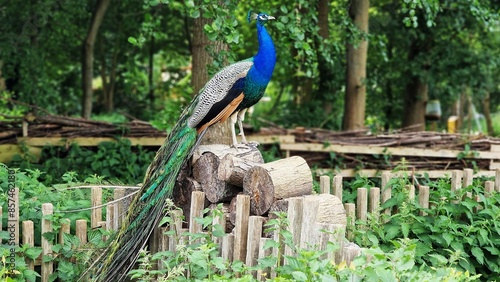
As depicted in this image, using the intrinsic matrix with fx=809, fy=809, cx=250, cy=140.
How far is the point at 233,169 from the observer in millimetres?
5715

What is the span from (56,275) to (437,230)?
105 inches

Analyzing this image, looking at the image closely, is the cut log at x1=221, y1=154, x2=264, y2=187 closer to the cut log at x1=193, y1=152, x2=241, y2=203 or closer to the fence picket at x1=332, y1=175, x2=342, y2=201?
the cut log at x1=193, y1=152, x2=241, y2=203

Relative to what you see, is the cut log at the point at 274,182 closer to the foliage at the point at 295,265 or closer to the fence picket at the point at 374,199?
the foliage at the point at 295,265

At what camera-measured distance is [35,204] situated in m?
5.83

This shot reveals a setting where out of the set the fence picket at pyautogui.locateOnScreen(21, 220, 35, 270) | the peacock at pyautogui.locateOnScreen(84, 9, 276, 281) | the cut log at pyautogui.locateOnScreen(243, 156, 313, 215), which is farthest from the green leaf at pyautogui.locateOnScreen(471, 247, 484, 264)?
the fence picket at pyautogui.locateOnScreen(21, 220, 35, 270)

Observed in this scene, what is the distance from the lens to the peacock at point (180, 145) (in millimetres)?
5496

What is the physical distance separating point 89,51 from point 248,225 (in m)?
10.4

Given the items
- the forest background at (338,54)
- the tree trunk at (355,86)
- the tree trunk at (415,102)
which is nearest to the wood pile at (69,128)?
the forest background at (338,54)

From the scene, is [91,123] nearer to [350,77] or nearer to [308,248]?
[350,77]

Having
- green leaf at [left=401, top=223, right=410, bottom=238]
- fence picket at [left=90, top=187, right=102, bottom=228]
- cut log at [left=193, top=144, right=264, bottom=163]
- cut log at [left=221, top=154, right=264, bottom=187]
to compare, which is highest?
cut log at [left=193, top=144, right=264, bottom=163]

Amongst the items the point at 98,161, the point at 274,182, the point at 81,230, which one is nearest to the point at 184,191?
the point at 81,230

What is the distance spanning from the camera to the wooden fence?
4730mm

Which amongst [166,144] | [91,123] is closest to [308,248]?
[166,144]

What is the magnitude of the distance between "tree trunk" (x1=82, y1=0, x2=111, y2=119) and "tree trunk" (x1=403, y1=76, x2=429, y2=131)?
5.81 metres
